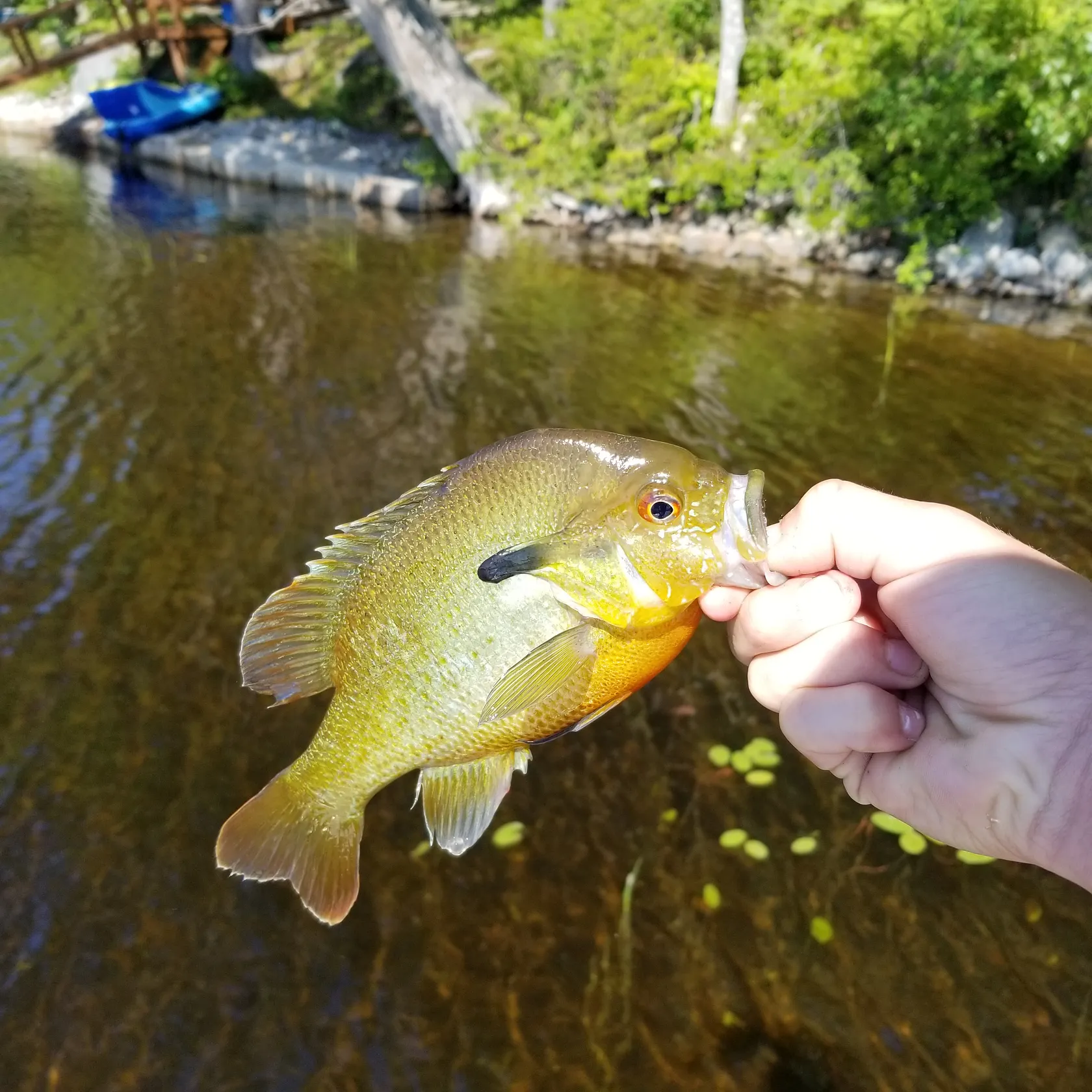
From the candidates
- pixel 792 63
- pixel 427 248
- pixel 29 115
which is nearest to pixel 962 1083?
pixel 427 248

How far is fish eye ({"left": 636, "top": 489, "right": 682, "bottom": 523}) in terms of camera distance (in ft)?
6.46

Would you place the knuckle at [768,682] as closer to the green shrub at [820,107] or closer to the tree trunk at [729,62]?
the green shrub at [820,107]

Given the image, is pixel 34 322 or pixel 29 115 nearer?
pixel 34 322

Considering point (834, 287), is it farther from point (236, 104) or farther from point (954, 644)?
point (236, 104)

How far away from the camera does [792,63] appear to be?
16656 millimetres

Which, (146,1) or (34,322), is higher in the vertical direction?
(146,1)

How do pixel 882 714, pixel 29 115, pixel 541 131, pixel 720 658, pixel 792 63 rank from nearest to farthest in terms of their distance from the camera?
1. pixel 882 714
2. pixel 720 658
3. pixel 792 63
4. pixel 541 131
5. pixel 29 115

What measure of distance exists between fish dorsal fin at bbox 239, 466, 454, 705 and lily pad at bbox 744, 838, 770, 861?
3.14m

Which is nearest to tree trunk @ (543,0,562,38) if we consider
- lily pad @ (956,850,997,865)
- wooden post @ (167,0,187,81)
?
wooden post @ (167,0,187,81)

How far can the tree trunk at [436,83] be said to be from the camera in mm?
19938

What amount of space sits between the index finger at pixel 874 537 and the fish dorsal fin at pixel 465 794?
855mm

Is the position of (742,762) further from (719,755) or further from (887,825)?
(887,825)

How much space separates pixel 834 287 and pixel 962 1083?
14.0 m

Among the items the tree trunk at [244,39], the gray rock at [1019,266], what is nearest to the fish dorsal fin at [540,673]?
the gray rock at [1019,266]
